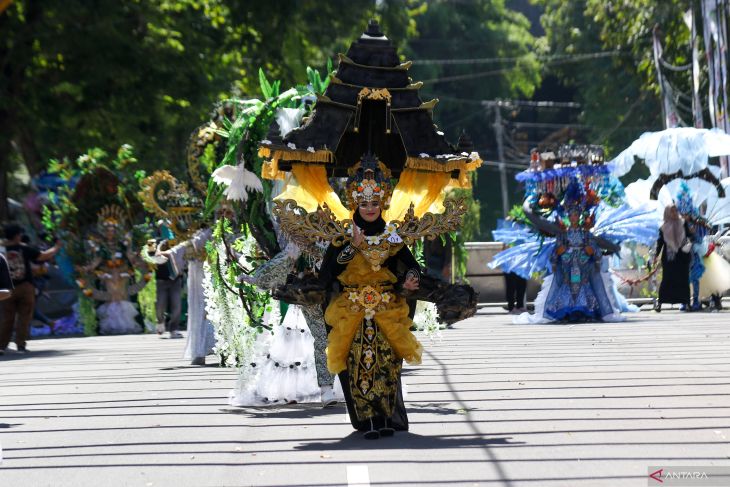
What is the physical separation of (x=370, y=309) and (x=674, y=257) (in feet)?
50.3

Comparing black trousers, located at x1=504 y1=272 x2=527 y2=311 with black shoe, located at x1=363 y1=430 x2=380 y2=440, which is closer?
black shoe, located at x1=363 y1=430 x2=380 y2=440

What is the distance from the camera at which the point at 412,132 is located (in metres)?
11.0

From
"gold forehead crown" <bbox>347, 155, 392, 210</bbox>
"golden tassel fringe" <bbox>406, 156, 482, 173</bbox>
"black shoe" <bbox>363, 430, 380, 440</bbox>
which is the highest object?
"golden tassel fringe" <bbox>406, 156, 482, 173</bbox>

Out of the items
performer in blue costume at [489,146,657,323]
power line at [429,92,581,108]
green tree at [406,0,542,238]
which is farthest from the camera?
green tree at [406,0,542,238]

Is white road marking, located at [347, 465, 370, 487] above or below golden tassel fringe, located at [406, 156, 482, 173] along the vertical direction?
below

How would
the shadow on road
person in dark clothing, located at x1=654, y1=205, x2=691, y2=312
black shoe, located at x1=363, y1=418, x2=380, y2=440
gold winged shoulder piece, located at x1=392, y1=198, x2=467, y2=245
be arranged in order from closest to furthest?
1. the shadow on road
2. black shoe, located at x1=363, y1=418, x2=380, y2=440
3. gold winged shoulder piece, located at x1=392, y1=198, x2=467, y2=245
4. person in dark clothing, located at x1=654, y1=205, x2=691, y2=312

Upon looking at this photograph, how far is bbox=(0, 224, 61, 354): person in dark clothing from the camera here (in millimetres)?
19812

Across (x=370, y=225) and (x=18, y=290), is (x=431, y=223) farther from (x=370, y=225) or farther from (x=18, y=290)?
(x=18, y=290)

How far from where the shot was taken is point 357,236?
968cm

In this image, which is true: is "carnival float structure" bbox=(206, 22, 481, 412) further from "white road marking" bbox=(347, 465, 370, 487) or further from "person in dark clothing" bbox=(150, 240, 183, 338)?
"person in dark clothing" bbox=(150, 240, 183, 338)

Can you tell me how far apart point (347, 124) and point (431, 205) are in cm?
94

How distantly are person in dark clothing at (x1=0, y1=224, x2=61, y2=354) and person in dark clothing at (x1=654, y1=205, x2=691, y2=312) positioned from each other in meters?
10.8

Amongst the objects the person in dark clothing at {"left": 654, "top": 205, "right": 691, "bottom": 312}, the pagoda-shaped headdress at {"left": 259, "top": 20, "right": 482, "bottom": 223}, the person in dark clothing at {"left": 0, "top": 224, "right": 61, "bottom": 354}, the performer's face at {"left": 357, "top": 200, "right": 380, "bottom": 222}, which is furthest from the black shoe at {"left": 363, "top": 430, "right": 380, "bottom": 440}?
the person in dark clothing at {"left": 654, "top": 205, "right": 691, "bottom": 312}

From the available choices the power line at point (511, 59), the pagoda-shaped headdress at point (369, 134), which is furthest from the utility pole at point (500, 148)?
the pagoda-shaped headdress at point (369, 134)
